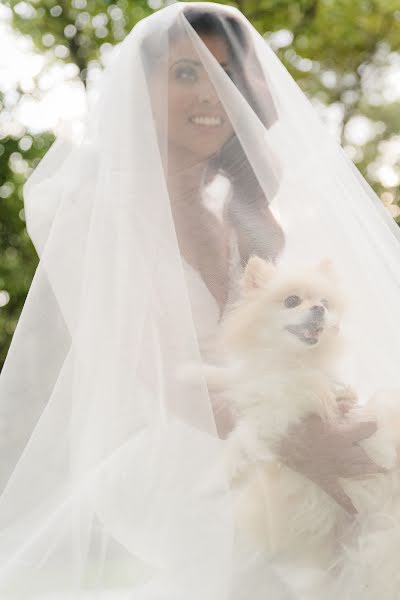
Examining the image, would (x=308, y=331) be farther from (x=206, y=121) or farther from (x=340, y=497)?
(x=206, y=121)

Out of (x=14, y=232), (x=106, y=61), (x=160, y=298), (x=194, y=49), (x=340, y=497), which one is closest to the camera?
(x=340, y=497)

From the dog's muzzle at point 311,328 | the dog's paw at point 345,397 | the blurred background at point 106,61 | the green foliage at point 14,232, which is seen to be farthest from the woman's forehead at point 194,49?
the green foliage at point 14,232

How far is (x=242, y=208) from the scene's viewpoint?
159 centimetres

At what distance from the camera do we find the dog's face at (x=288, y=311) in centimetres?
142

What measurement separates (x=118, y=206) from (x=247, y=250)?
334 millimetres

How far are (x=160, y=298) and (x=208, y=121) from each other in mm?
470

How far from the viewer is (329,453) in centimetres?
139

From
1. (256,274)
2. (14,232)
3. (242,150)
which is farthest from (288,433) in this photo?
(14,232)

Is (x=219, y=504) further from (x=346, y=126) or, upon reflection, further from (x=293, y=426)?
(x=346, y=126)

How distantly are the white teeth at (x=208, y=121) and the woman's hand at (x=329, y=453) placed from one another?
0.76 metres

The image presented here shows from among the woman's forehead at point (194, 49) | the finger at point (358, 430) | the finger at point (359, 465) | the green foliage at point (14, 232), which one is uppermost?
the woman's forehead at point (194, 49)

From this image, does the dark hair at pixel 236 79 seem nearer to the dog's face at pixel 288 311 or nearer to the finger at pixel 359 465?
the dog's face at pixel 288 311

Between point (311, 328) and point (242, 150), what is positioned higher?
point (242, 150)

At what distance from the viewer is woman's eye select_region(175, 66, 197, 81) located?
172cm
